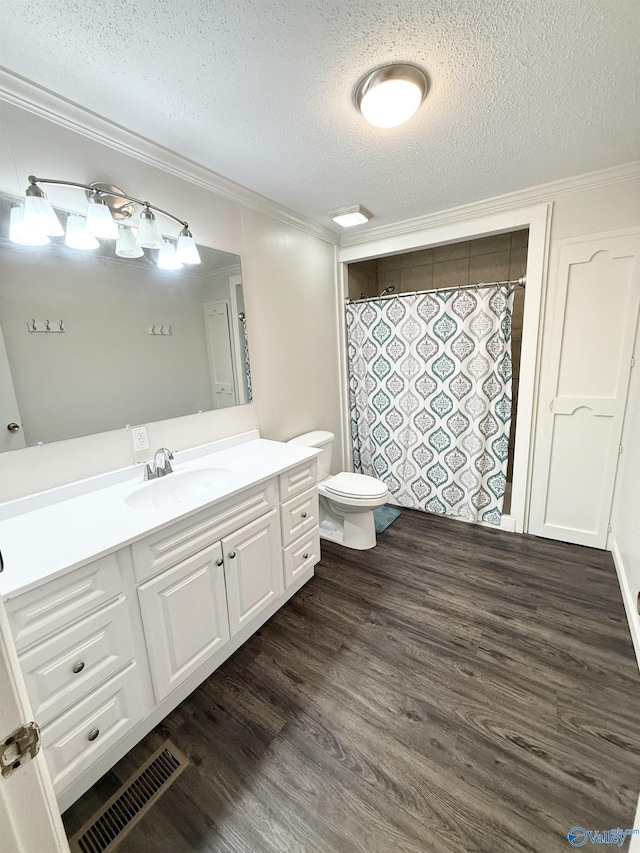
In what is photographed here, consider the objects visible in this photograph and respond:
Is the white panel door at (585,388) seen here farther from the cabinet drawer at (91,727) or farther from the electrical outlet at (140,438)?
the cabinet drawer at (91,727)

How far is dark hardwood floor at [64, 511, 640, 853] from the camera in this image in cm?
106

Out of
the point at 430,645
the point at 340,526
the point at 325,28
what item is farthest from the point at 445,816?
the point at 325,28

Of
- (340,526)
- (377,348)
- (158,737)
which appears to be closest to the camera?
(158,737)

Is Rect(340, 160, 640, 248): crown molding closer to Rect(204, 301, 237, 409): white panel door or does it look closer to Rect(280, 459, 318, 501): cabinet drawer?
Rect(204, 301, 237, 409): white panel door

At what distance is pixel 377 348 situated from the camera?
2926 millimetres

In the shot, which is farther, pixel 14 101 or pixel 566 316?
pixel 566 316

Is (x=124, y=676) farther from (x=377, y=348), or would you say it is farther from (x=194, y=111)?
(x=377, y=348)

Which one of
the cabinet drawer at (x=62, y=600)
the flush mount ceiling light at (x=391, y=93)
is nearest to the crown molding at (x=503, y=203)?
the flush mount ceiling light at (x=391, y=93)

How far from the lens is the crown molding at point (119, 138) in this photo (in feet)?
3.99

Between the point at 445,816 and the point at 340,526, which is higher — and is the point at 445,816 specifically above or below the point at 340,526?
below

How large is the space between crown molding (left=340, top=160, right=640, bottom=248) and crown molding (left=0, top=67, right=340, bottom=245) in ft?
2.84

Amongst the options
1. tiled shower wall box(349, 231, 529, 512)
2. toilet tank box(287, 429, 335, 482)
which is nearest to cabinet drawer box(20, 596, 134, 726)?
toilet tank box(287, 429, 335, 482)

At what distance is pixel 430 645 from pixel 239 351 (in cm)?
185

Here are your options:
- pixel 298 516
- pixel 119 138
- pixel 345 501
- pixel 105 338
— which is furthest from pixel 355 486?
pixel 119 138
